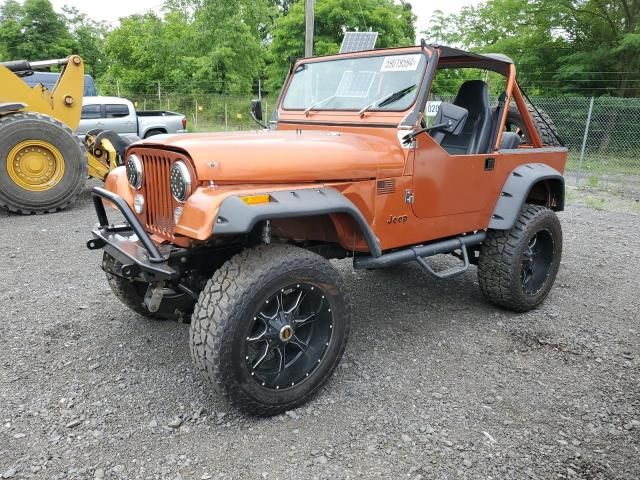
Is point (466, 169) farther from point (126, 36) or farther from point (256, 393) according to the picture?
point (126, 36)

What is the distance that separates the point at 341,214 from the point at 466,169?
126 centimetres

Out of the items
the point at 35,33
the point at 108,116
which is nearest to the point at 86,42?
the point at 35,33

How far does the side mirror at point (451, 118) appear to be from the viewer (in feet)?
10.4

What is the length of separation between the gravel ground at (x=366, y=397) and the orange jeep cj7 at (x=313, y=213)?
0.27 metres

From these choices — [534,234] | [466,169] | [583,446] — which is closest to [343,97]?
[466,169]

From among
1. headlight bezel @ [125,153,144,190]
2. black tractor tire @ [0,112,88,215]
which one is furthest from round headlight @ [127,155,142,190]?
black tractor tire @ [0,112,88,215]

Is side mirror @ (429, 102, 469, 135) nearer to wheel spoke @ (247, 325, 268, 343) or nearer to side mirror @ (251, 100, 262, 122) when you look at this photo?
wheel spoke @ (247, 325, 268, 343)

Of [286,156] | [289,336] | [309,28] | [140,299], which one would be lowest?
[140,299]

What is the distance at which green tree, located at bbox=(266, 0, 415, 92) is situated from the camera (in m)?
17.8

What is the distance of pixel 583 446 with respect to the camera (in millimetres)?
2654

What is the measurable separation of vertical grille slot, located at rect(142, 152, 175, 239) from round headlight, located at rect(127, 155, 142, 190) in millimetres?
40

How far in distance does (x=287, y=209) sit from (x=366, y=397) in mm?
1271

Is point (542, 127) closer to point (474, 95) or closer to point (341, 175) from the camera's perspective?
point (474, 95)

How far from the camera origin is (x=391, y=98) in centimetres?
357
